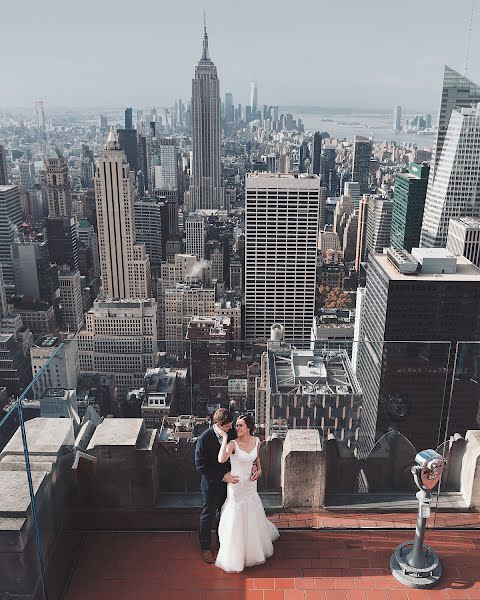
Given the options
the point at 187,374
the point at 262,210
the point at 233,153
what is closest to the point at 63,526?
the point at 187,374

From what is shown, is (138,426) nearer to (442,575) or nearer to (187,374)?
(187,374)

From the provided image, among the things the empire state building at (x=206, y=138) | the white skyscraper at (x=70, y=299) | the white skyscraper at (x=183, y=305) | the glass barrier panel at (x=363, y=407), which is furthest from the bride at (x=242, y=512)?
the empire state building at (x=206, y=138)

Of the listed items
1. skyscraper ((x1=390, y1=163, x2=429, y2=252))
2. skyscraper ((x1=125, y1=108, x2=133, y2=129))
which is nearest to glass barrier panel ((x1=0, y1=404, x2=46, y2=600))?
skyscraper ((x1=390, y1=163, x2=429, y2=252))

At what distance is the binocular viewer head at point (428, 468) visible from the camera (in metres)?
2.51

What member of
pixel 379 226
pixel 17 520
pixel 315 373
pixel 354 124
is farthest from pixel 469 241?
pixel 354 124

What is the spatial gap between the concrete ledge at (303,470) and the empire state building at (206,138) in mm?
63237

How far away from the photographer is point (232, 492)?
8.61 feet

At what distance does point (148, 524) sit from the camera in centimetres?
305

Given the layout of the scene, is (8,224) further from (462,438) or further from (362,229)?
(462,438)

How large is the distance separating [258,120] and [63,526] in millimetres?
114067

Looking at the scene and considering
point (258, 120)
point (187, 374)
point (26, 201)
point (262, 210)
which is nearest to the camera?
point (187, 374)

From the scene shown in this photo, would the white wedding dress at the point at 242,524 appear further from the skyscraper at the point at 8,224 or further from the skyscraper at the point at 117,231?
the skyscraper at the point at 8,224

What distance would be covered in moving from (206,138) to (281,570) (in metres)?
71.8

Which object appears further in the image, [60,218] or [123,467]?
[60,218]
